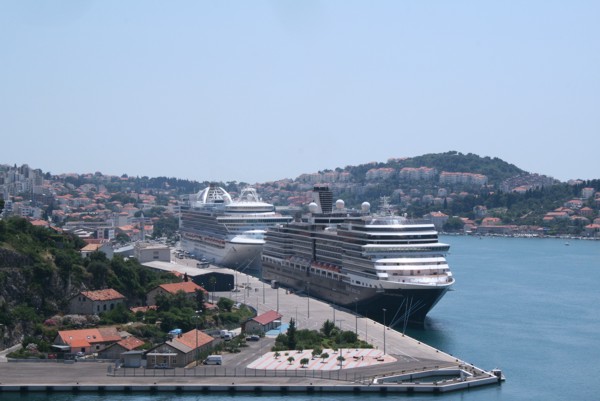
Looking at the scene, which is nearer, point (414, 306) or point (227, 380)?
point (227, 380)

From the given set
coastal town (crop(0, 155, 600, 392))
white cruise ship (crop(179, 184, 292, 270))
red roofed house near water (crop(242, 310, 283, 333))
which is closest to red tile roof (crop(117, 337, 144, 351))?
coastal town (crop(0, 155, 600, 392))

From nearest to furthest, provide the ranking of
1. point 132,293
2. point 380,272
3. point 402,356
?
point 402,356 < point 380,272 < point 132,293

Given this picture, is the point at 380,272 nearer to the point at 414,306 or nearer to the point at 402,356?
the point at 414,306

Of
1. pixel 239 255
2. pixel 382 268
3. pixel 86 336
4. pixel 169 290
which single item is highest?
pixel 382 268

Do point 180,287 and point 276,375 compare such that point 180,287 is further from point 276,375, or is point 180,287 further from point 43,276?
point 276,375

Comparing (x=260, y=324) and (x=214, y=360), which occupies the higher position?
(x=260, y=324)

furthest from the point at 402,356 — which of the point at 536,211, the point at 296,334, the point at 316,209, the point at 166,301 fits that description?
→ the point at 536,211

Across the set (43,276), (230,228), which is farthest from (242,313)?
(230,228)
